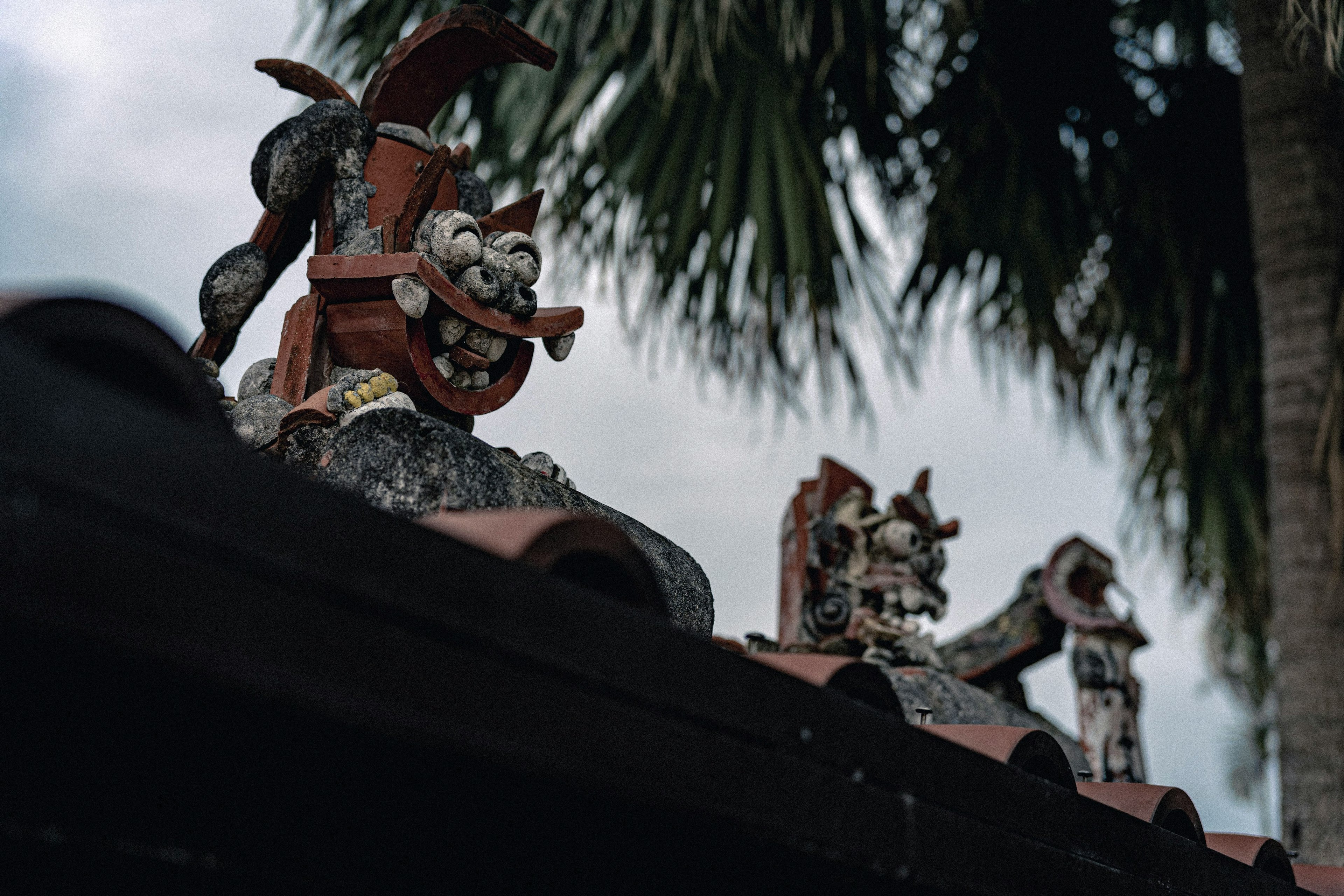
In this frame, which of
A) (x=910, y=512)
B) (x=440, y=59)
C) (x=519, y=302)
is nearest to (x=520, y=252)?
(x=519, y=302)

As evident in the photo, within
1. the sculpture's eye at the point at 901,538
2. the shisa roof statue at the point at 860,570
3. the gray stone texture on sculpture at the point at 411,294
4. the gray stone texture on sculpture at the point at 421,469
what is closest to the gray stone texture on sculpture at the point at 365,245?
the gray stone texture on sculpture at the point at 411,294

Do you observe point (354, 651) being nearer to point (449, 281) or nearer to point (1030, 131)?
point (449, 281)

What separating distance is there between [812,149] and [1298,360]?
2.12 m

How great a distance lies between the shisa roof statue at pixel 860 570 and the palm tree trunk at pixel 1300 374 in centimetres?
138

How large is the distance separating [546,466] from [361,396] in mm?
278

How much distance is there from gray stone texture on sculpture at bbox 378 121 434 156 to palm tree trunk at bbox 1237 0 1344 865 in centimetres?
280

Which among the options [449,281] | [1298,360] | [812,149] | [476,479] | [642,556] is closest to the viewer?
[642,556]

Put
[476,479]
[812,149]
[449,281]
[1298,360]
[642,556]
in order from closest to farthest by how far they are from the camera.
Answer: [642,556] < [476,479] < [449,281] < [1298,360] < [812,149]

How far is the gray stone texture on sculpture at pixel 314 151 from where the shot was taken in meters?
2.10

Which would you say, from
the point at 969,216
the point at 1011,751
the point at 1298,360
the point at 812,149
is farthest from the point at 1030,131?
the point at 1011,751

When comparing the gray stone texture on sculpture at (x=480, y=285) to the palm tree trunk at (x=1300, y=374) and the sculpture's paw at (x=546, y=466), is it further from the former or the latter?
the palm tree trunk at (x=1300, y=374)

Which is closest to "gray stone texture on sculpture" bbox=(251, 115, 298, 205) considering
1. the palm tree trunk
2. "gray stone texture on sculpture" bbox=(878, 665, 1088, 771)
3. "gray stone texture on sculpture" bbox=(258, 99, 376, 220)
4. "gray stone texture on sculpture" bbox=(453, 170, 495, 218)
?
"gray stone texture on sculpture" bbox=(258, 99, 376, 220)

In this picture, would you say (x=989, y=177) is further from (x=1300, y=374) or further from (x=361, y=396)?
(x=361, y=396)

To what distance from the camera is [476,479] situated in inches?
63.3
